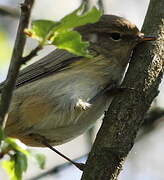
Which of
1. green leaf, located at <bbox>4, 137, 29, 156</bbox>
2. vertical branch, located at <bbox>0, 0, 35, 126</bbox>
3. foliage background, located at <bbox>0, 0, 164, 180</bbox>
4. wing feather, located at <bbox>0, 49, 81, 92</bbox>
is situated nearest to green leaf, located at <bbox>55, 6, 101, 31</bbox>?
vertical branch, located at <bbox>0, 0, 35, 126</bbox>

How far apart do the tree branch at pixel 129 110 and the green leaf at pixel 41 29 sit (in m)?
1.27

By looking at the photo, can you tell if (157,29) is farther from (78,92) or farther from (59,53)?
(59,53)

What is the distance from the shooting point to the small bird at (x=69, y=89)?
4883mm

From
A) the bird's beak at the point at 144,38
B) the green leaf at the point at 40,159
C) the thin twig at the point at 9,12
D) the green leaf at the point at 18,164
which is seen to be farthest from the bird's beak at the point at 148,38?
the thin twig at the point at 9,12

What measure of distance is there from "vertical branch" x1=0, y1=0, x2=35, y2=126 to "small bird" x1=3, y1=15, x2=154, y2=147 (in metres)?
2.05

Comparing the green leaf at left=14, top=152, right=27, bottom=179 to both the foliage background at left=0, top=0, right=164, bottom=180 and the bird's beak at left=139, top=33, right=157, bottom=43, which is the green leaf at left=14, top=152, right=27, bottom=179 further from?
the foliage background at left=0, top=0, right=164, bottom=180

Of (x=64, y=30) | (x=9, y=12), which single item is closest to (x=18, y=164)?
(x=64, y=30)

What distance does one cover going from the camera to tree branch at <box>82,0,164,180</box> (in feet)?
13.1

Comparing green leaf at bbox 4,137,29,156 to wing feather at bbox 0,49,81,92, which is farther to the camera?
wing feather at bbox 0,49,81,92

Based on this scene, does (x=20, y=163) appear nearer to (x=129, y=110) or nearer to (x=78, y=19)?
(x=78, y=19)

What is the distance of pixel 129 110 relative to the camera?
13.3 feet

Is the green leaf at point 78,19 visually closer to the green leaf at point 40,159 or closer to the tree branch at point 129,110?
the green leaf at point 40,159

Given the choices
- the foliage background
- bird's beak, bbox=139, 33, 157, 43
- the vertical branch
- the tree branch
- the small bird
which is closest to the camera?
the vertical branch

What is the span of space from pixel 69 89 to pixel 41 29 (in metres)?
1.96
